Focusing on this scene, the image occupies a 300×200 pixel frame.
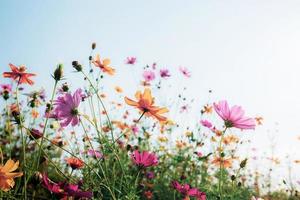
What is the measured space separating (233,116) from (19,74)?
1.17m

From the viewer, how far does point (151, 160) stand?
1.66 meters

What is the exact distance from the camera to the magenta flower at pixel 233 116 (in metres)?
1.55

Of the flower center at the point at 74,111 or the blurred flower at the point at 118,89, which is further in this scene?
the blurred flower at the point at 118,89

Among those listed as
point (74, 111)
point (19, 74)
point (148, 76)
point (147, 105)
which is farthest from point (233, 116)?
point (148, 76)

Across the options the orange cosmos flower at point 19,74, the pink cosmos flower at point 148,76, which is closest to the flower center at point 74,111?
the orange cosmos flower at point 19,74

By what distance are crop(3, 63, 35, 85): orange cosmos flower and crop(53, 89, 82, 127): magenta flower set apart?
1.24 ft

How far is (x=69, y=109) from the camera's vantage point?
5.69ft

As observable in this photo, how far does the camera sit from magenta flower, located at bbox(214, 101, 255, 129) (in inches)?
61.2

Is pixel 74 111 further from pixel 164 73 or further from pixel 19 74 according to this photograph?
pixel 164 73

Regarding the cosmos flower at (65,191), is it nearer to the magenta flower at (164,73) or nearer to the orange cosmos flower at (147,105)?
the orange cosmos flower at (147,105)

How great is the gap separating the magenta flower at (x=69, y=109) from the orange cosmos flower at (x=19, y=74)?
0.38 m

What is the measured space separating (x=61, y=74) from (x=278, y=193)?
16.8 feet

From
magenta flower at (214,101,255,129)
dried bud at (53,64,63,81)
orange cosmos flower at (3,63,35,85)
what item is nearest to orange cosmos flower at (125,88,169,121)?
magenta flower at (214,101,255,129)

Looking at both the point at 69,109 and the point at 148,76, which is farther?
the point at 148,76
